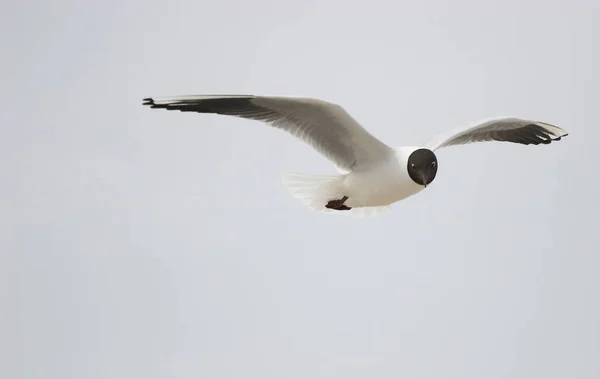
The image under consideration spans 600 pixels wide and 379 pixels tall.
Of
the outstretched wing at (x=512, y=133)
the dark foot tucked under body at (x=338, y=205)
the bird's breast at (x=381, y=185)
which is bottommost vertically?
the dark foot tucked under body at (x=338, y=205)

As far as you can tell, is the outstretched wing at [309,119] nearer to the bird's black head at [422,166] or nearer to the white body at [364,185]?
the white body at [364,185]

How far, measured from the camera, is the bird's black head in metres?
6.93

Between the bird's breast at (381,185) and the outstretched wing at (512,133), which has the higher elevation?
the outstretched wing at (512,133)

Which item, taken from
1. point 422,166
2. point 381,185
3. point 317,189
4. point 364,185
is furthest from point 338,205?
point 422,166

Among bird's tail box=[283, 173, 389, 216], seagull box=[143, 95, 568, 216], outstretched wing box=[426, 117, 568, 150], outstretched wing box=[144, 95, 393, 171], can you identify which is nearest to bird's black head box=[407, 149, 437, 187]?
seagull box=[143, 95, 568, 216]

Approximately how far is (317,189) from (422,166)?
93 centimetres

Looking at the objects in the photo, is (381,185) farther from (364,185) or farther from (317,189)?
(317,189)

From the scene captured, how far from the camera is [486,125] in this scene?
787cm

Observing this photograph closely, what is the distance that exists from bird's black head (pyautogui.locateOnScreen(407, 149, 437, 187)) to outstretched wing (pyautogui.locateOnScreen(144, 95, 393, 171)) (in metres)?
0.24

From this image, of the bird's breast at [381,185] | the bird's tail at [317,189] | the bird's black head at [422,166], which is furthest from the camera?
the bird's tail at [317,189]

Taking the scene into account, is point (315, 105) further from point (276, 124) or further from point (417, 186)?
point (417, 186)

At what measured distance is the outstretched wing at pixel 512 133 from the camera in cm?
803

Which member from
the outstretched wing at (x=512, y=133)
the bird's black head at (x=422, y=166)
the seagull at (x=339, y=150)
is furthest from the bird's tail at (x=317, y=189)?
the outstretched wing at (x=512, y=133)

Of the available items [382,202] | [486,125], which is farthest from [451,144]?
[382,202]
